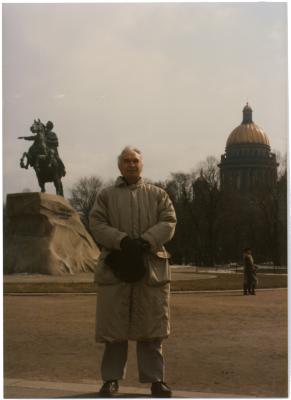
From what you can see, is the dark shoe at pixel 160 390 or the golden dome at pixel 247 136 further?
the golden dome at pixel 247 136

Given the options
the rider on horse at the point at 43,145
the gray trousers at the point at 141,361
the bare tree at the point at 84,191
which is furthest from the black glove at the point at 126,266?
the bare tree at the point at 84,191

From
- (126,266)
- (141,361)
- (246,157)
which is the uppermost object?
(246,157)

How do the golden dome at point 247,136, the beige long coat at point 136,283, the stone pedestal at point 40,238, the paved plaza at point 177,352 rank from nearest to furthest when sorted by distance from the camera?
the beige long coat at point 136,283, the paved plaza at point 177,352, the stone pedestal at point 40,238, the golden dome at point 247,136

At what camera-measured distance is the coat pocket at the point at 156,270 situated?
14.7 feet

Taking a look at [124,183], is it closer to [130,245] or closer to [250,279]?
[130,245]

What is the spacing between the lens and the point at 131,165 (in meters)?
4.65

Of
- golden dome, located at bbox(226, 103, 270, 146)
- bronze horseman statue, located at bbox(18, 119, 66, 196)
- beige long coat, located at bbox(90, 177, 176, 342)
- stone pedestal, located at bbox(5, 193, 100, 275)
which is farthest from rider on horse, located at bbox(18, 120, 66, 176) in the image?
golden dome, located at bbox(226, 103, 270, 146)

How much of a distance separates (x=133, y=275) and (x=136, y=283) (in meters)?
0.13

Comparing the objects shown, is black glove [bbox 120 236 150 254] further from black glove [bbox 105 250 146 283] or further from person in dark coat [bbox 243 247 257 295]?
person in dark coat [bbox 243 247 257 295]

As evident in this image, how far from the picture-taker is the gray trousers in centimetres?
453

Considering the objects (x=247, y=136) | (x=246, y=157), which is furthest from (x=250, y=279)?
(x=247, y=136)

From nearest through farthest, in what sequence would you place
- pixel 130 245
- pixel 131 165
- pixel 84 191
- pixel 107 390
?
1. pixel 130 245
2. pixel 107 390
3. pixel 131 165
4. pixel 84 191

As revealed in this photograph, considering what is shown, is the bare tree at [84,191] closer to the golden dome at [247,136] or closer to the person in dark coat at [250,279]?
the golden dome at [247,136]

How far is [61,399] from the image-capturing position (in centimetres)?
431
